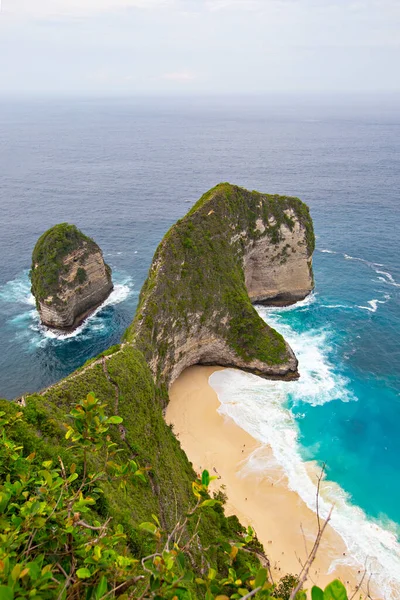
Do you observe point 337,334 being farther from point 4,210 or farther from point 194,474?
point 4,210

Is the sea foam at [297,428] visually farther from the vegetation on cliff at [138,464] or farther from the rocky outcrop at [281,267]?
the rocky outcrop at [281,267]

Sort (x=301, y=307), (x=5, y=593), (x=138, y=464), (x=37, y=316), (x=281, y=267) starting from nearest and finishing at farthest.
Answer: (x=5, y=593) < (x=138, y=464) < (x=37, y=316) < (x=281, y=267) < (x=301, y=307)

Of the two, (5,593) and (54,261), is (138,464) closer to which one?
(5,593)

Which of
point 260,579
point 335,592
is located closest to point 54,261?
point 260,579

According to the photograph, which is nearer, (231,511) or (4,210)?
(231,511)

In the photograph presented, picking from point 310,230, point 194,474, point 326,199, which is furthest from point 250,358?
point 326,199

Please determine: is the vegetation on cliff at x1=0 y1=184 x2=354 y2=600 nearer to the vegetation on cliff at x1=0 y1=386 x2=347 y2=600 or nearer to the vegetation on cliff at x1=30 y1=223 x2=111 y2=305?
the vegetation on cliff at x1=0 y1=386 x2=347 y2=600
